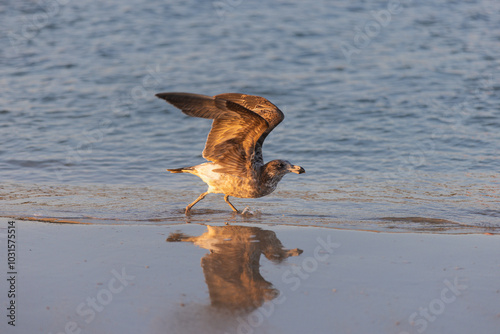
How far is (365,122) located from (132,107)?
15.4 feet

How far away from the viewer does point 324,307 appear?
459 centimetres

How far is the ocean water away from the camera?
25.9 ft

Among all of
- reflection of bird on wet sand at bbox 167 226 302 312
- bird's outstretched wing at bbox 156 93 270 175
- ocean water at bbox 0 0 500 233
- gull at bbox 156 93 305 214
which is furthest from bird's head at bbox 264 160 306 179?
reflection of bird on wet sand at bbox 167 226 302 312

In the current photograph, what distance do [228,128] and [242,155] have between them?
1.58 feet

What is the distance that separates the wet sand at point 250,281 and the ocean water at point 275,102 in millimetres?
757

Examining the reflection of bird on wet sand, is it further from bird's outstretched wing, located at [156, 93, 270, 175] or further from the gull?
bird's outstretched wing, located at [156, 93, 270, 175]

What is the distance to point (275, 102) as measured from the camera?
41.8 feet

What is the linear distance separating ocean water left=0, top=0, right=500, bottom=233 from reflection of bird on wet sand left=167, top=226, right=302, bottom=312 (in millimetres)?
712

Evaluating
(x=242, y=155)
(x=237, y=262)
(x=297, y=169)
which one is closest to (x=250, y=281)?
(x=237, y=262)

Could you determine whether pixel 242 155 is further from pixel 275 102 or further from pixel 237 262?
pixel 275 102

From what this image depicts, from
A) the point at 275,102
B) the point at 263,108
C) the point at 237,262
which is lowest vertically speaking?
the point at 275,102

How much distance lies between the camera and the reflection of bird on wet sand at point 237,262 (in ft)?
15.6

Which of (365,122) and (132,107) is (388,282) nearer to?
(365,122)

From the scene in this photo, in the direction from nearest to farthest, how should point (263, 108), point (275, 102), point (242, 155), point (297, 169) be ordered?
point (263, 108), point (297, 169), point (242, 155), point (275, 102)
